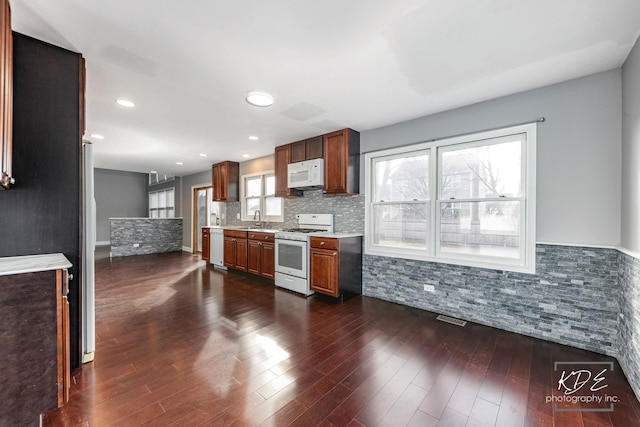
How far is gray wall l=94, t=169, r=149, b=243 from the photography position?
9.11 metres

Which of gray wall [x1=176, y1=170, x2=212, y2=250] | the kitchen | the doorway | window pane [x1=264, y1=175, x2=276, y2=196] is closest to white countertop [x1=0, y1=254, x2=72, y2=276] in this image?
the kitchen

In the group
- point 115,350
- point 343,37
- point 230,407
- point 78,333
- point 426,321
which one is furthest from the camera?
point 426,321

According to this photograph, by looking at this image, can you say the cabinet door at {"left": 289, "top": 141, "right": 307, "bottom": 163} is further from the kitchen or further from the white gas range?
the kitchen

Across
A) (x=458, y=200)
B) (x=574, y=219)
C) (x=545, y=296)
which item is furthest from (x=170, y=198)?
(x=574, y=219)

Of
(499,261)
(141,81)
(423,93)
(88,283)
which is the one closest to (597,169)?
(499,261)

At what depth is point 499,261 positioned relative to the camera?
278 cm

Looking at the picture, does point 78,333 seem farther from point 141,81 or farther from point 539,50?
point 539,50

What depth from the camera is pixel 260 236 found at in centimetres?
471

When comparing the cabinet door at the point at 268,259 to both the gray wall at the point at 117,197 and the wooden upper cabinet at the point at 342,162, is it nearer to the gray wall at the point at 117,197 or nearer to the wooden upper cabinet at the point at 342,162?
the wooden upper cabinet at the point at 342,162

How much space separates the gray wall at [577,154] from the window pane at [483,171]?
21 centimetres

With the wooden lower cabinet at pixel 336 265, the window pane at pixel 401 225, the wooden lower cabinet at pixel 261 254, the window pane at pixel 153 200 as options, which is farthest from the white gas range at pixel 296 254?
the window pane at pixel 153 200

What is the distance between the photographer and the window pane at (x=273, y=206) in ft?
17.8

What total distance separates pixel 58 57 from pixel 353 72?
2.23 m

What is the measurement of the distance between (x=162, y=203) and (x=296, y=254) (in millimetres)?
7523
